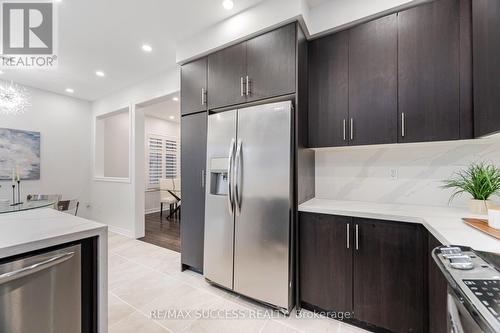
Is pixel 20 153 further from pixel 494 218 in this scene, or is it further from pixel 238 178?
pixel 494 218

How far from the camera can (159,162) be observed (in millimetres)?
6230

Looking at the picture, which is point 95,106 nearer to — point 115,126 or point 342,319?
point 115,126

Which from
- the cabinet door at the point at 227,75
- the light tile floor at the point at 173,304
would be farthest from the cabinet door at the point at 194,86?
the light tile floor at the point at 173,304

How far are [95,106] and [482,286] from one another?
6.01 metres

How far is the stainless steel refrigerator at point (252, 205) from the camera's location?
177 cm

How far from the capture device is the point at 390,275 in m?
1.49

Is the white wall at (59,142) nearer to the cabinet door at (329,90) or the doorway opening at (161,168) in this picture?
the doorway opening at (161,168)

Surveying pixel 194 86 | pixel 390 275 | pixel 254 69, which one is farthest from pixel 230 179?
pixel 390 275

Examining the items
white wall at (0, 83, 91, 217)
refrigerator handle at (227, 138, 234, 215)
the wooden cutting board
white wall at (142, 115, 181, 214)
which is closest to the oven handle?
the wooden cutting board

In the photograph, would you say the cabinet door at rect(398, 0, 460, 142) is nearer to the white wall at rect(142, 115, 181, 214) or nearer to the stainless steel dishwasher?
the stainless steel dishwasher

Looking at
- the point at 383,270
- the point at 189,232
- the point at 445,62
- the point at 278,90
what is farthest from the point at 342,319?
the point at 445,62

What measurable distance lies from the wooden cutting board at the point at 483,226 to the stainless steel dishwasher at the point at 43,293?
6.91 ft

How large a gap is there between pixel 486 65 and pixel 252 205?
73.1 inches

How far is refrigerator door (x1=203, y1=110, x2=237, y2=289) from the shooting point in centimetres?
205
